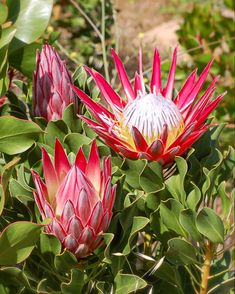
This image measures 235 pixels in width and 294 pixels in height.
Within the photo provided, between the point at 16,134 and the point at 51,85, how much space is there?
15 cm

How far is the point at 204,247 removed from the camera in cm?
140

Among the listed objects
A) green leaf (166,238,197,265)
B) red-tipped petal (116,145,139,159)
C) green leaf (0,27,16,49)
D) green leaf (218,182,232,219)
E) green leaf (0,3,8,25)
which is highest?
green leaf (0,3,8,25)

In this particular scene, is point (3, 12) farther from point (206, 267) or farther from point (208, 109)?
point (206, 267)

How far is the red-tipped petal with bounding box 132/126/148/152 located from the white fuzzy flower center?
0.03m

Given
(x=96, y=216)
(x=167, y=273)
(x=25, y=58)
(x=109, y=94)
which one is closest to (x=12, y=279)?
(x=96, y=216)

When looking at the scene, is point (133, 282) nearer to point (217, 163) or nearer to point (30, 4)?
point (217, 163)

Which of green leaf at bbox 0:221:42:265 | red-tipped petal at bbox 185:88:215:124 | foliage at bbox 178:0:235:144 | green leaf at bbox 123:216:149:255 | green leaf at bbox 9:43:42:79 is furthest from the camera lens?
foliage at bbox 178:0:235:144

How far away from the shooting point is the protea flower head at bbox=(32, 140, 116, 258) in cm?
117

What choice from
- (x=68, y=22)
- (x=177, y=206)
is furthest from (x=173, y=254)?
(x=68, y=22)

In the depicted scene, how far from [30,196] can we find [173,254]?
294 mm

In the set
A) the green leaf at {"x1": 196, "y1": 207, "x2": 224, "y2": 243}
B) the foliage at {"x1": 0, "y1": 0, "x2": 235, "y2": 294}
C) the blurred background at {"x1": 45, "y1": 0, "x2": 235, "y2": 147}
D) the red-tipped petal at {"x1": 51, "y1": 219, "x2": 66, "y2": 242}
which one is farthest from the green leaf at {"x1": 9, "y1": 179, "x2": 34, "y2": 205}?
the blurred background at {"x1": 45, "y1": 0, "x2": 235, "y2": 147}

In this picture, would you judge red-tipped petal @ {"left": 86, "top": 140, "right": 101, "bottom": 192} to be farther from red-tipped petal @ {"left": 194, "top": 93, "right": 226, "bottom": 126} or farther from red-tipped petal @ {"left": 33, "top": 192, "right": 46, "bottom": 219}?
red-tipped petal @ {"left": 194, "top": 93, "right": 226, "bottom": 126}

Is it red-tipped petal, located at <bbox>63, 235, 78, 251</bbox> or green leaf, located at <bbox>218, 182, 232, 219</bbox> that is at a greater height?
red-tipped petal, located at <bbox>63, 235, 78, 251</bbox>

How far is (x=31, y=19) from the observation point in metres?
1.51
